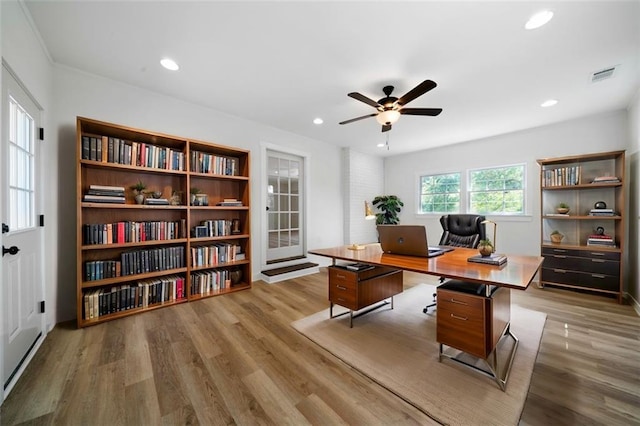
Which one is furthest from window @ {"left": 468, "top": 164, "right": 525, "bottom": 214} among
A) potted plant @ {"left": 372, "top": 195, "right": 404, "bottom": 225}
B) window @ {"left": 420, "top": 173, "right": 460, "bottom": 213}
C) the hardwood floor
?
the hardwood floor

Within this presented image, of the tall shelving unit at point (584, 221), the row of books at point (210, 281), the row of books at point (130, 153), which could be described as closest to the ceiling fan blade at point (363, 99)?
the row of books at point (130, 153)

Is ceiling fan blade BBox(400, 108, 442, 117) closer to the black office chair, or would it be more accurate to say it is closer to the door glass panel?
the black office chair

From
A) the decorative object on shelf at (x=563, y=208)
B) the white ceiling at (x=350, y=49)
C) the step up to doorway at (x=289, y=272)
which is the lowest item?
the step up to doorway at (x=289, y=272)

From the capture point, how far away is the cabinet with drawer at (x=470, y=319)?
5.17 ft

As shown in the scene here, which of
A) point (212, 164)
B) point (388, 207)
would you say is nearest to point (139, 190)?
point (212, 164)

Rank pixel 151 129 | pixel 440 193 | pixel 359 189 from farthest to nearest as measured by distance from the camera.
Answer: pixel 359 189 → pixel 440 193 → pixel 151 129

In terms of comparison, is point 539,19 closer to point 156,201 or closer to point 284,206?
point 284,206

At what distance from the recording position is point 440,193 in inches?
214

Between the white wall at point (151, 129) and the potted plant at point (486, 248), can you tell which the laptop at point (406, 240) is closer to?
the potted plant at point (486, 248)

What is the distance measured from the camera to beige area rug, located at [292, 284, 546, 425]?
141 cm

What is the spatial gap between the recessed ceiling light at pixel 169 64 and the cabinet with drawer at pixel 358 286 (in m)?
2.54

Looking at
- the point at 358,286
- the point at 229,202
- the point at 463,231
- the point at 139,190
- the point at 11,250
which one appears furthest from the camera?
the point at 229,202

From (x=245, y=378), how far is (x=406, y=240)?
1.65 m

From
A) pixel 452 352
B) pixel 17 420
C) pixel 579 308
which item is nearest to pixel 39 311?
pixel 17 420
